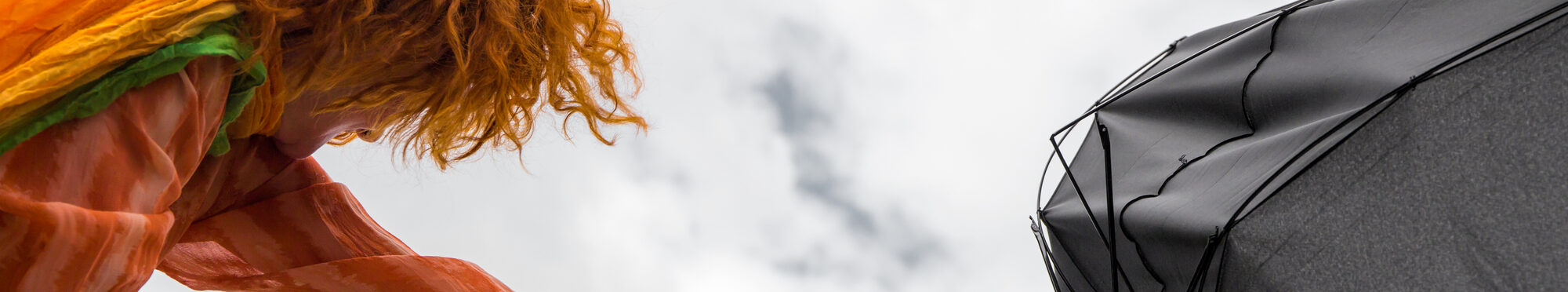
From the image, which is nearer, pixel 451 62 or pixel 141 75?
pixel 141 75

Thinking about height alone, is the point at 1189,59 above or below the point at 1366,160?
above

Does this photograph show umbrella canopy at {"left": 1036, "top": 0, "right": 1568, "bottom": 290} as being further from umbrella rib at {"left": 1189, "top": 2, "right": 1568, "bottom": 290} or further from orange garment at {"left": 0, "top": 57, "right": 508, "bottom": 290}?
orange garment at {"left": 0, "top": 57, "right": 508, "bottom": 290}

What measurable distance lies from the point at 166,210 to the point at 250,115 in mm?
102

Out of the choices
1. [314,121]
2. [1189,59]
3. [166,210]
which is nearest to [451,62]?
[314,121]

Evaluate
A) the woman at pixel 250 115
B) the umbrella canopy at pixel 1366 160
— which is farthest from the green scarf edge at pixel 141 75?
the umbrella canopy at pixel 1366 160

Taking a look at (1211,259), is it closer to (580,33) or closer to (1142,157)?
(1142,157)

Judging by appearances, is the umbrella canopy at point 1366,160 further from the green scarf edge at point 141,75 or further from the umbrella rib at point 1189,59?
the green scarf edge at point 141,75

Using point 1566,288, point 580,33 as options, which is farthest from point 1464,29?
point 580,33

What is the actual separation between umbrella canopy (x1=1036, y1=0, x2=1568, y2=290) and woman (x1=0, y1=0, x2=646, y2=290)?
21.9 inches

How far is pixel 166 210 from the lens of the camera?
85cm

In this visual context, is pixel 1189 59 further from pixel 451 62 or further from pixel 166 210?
pixel 166 210

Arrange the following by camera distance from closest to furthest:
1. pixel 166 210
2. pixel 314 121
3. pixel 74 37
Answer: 1. pixel 74 37
2. pixel 166 210
3. pixel 314 121

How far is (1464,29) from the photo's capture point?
711mm

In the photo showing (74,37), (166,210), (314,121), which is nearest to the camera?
(74,37)
